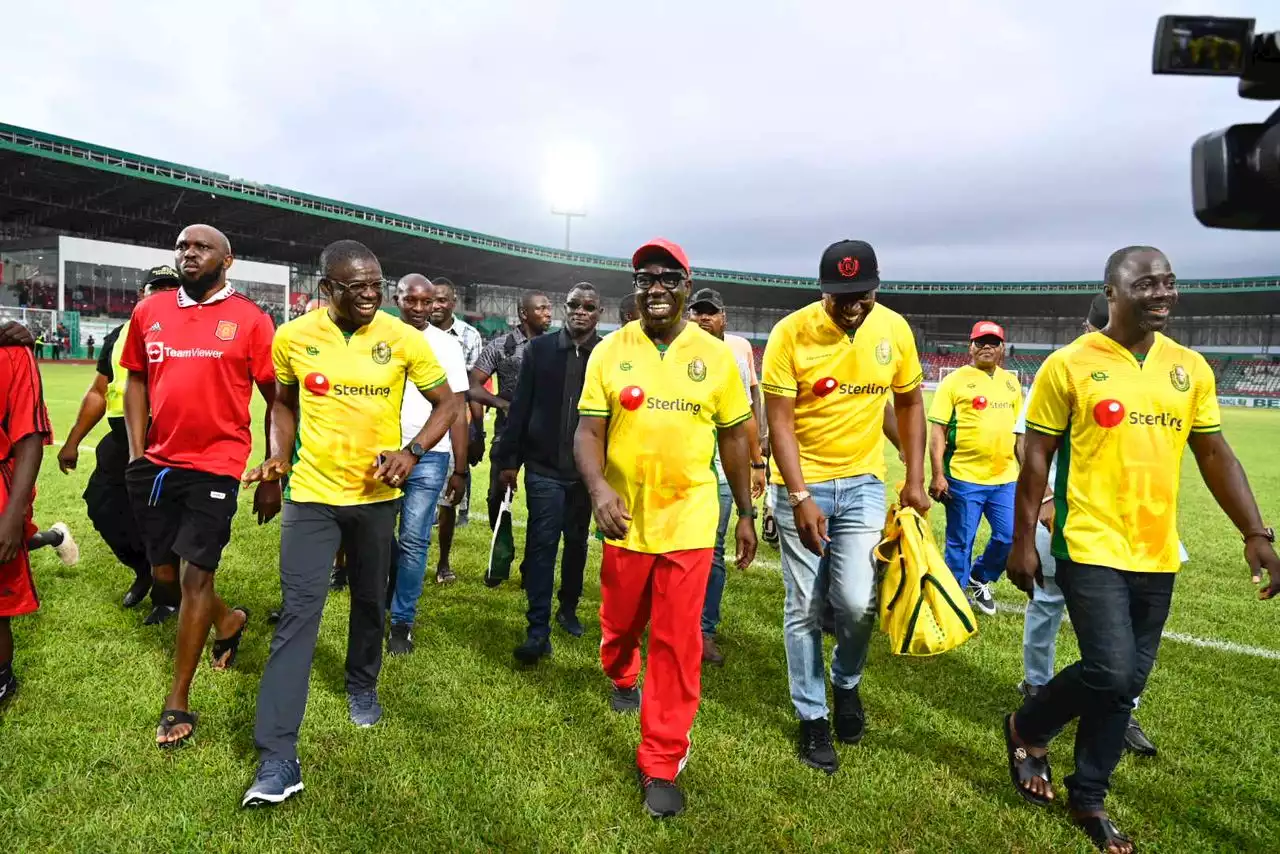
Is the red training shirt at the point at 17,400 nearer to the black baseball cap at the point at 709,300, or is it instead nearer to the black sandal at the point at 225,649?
the black sandal at the point at 225,649

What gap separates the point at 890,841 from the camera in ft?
9.32

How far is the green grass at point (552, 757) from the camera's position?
2.84 meters

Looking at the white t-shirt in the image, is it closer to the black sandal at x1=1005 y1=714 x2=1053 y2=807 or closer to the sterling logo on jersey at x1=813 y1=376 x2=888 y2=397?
the sterling logo on jersey at x1=813 y1=376 x2=888 y2=397

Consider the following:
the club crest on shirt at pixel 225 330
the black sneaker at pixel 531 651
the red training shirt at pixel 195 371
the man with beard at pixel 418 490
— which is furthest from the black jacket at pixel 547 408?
the club crest on shirt at pixel 225 330

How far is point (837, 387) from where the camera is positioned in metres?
3.60

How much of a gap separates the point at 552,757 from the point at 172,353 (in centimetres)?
264

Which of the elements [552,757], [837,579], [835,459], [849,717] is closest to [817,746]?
[849,717]

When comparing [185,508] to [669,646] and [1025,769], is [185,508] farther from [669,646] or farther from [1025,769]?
[1025,769]

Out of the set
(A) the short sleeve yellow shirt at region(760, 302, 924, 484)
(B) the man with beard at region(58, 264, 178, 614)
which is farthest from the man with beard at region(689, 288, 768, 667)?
(B) the man with beard at region(58, 264, 178, 614)

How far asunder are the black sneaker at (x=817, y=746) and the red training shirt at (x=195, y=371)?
299 cm

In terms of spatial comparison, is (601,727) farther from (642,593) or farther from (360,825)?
(360,825)

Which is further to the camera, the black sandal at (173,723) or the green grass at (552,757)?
the black sandal at (173,723)

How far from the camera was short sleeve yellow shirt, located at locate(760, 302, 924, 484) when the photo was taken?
358cm

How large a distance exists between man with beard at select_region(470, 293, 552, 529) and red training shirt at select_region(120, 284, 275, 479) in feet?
6.95
